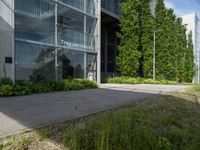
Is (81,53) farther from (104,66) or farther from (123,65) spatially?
(104,66)

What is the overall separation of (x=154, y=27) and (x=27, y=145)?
1144 inches

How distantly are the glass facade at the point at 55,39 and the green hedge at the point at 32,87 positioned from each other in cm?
239

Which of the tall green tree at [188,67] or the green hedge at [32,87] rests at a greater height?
the tall green tree at [188,67]

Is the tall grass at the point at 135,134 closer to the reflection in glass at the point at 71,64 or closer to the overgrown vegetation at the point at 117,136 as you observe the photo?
the overgrown vegetation at the point at 117,136

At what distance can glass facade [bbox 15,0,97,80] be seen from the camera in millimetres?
16797

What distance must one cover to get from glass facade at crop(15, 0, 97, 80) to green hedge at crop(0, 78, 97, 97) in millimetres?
2387

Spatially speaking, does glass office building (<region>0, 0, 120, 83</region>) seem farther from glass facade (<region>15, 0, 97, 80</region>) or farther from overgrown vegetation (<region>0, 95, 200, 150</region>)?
overgrown vegetation (<region>0, 95, 200, 150</region>)

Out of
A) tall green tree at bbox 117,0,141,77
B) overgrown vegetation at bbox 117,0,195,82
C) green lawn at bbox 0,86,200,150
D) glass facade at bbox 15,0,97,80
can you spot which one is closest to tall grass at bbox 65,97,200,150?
green lawn at bbox 0,86,200,150

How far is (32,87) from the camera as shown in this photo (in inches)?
550

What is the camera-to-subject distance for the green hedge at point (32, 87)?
1243 cm

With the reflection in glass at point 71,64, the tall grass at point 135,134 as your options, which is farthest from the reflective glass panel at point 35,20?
the tall grass at point 135,134

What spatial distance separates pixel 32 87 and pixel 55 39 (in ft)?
21.3

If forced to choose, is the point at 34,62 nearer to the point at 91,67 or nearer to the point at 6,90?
the point at 6,90

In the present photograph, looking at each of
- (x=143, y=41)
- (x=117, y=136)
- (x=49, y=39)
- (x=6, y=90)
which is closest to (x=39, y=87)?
(x=6, y=90)
